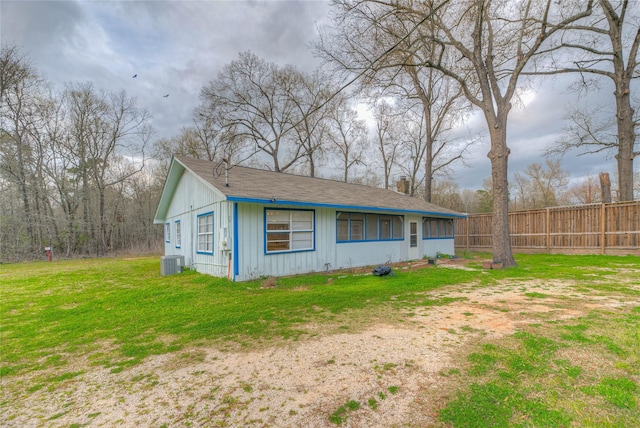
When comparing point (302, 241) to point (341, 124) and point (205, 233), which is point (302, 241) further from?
point (341, 124)

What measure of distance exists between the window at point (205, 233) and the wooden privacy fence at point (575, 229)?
14781 mm

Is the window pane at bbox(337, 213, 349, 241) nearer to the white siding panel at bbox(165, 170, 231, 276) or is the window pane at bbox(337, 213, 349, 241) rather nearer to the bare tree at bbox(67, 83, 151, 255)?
the white siding panel at bbox(165, 170, 231, 276)

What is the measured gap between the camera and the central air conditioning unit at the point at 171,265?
919 cm

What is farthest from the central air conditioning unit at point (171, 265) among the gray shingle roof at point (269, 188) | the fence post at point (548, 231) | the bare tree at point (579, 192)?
the bare tree at point (579, 192)

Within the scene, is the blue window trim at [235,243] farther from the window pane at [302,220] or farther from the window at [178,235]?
the window at [178,235]

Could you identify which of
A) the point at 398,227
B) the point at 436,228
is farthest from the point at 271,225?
the point at 436,228

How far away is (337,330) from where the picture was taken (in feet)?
13.0

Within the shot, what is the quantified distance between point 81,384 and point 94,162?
70.5 ft

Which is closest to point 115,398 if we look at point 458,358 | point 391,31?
point 458,358

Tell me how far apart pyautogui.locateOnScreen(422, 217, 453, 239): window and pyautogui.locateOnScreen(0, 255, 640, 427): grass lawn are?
5.34 m

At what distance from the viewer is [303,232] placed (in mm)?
8789

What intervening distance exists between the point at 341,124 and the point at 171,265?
1927cm

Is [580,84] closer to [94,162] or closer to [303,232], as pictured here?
[303,232]

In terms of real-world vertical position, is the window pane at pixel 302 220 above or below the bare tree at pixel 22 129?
below
